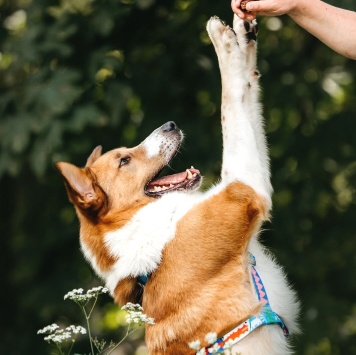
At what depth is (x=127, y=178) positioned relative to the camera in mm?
5707

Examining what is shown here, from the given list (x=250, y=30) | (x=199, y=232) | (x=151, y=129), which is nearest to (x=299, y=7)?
(x=250, y=30)

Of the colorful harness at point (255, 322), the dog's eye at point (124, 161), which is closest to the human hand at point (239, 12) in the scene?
the dog's eye at point (124, 161)

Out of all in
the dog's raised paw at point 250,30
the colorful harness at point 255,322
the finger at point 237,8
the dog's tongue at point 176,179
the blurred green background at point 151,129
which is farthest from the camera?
the blurred green background at point 151,129

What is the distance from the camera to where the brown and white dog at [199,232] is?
15.9 feet

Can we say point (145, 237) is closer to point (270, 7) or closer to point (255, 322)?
point (255, 322)

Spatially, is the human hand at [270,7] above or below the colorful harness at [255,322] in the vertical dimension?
above

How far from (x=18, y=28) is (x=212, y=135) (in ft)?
6.91

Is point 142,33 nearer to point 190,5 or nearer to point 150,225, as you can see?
point 190,5

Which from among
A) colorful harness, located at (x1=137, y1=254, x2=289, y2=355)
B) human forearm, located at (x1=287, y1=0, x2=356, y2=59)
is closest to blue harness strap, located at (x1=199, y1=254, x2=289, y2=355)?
colorful harness, located at (x1=137, y1=254, x2=289, y2=355)

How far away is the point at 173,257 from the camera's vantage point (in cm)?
505

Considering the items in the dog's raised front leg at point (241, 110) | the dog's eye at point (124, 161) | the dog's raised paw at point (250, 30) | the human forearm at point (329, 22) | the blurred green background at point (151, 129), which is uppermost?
the human forearm at point (329, 22)

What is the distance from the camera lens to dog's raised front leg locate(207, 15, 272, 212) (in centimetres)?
517

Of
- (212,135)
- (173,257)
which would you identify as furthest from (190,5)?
(173,257)

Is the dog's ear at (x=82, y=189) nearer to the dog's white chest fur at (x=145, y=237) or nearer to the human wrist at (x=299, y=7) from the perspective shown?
the dog's white chest fur at (x=145, y=237)
